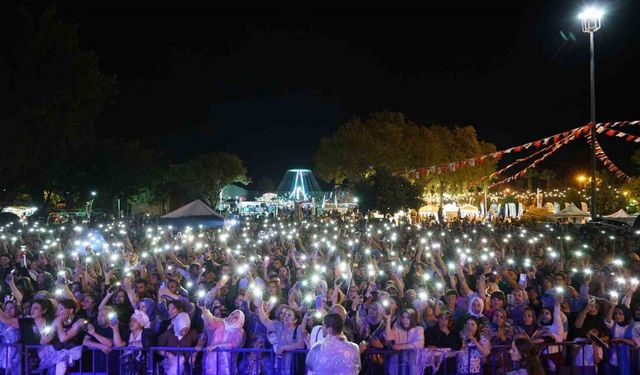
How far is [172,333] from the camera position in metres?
6.59

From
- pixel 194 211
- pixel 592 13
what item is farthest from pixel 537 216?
pixel 194 211

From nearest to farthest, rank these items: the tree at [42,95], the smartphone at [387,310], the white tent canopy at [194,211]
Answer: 1. the smartphone at [387,310]
2. the white tent canopy at [194,211]
3. the tree at [42,95]

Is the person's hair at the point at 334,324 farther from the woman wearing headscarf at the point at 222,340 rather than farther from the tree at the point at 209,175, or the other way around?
the tree at the point at 209,175

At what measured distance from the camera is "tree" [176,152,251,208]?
71.6m

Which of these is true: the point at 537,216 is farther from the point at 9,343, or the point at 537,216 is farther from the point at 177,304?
the point at 9,343

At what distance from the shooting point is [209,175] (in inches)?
2842

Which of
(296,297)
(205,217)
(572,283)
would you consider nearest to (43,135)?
(205,217)

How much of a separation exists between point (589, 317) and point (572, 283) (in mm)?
2779

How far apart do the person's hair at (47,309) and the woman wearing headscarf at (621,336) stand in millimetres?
5908

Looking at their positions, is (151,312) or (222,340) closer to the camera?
(222,340)

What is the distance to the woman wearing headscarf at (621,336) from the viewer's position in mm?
6578

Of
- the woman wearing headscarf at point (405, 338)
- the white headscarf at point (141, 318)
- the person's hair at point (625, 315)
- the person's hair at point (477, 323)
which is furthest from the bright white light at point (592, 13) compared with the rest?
the white headscarf at point (141, 318)

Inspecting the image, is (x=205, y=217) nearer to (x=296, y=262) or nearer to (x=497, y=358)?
(x=296, y=262)

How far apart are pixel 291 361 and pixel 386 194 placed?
109 ft
